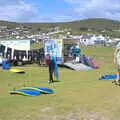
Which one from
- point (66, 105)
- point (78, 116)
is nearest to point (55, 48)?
point (66, 105)

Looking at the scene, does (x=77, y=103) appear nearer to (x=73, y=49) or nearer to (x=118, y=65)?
(x=118, y=65)

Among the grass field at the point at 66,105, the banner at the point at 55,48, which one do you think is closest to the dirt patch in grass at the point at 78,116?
the grass field at the point at 66,105

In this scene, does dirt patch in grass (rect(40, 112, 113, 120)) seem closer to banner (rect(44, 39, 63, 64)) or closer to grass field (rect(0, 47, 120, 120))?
grass field (rect(0, 47, 120, 120))

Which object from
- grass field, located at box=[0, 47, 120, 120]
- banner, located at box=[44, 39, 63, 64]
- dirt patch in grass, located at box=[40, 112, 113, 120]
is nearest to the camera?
dirt patch in grass, located at box=[40, 112, 113, 120]

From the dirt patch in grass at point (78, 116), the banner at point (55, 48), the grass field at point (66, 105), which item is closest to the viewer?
the dirt patch in grass at point (78, 116)

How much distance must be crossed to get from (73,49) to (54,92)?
22291mm

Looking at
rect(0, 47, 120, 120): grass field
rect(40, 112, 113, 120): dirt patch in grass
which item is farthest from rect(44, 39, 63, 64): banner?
rect(40, 112, 113, 120): dirt patch in grass

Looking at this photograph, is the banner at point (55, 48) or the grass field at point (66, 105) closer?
the grass field at point (66, 105)

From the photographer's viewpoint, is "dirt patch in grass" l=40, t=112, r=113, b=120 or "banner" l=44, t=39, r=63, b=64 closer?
"dirt patch in grass" l=40, t=112, r=113, b=120

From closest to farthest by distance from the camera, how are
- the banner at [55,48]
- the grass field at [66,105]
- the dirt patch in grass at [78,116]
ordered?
1. the dirt patch in grass at [78,116]
2. the grass field at [66,105]
3. the banner at [55,48]

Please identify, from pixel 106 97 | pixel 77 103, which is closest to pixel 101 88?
pixel 106 97

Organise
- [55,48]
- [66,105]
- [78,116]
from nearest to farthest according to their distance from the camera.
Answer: [78,116] < [66,105] < [55,48]

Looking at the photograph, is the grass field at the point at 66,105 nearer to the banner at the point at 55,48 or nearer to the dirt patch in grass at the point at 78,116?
the dirt patch in grass at the point at 78,116

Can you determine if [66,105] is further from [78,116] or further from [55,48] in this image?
[55,48]
